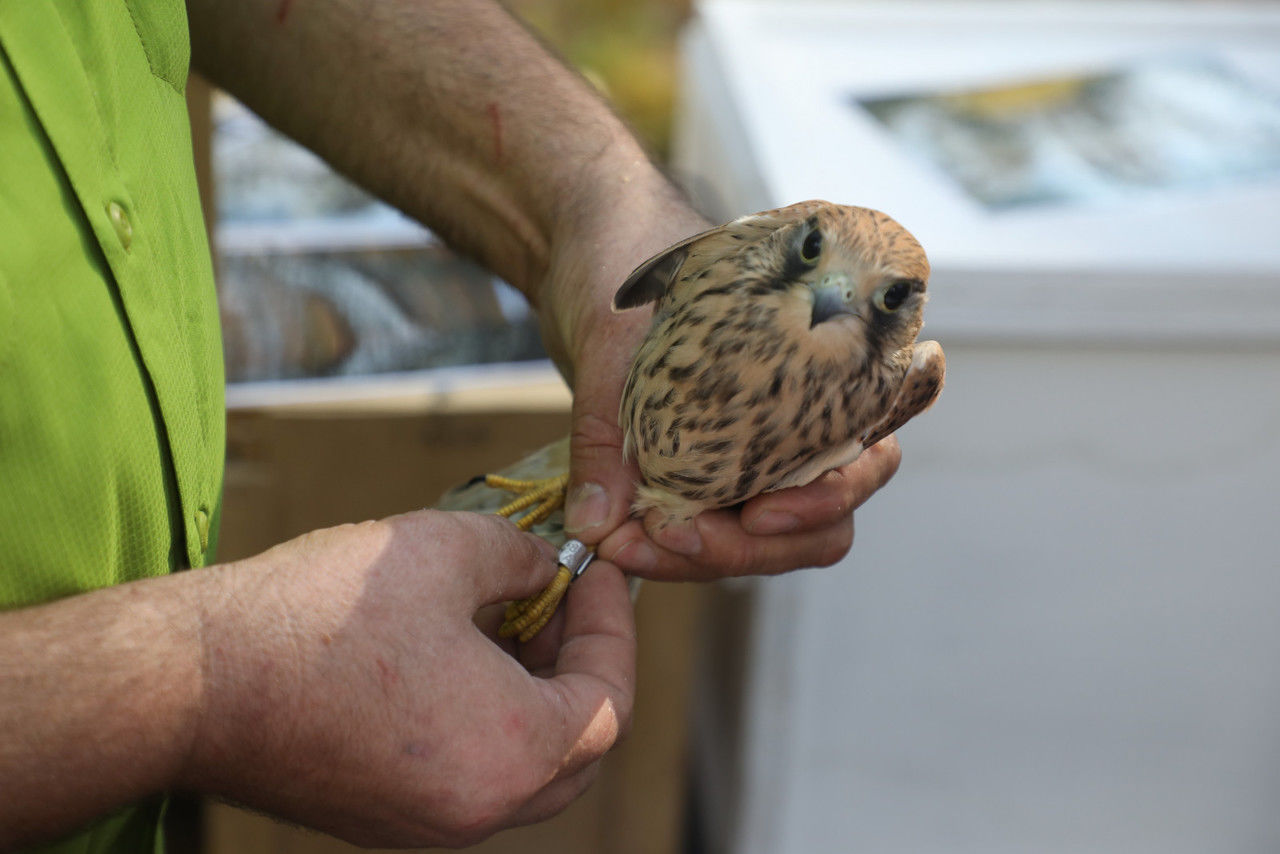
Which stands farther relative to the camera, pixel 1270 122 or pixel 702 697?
pixel 702 697

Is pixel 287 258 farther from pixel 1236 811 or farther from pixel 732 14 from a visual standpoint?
pixel 1236 811

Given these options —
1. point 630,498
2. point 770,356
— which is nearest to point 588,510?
Answer: point 630,498

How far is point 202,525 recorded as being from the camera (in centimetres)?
121

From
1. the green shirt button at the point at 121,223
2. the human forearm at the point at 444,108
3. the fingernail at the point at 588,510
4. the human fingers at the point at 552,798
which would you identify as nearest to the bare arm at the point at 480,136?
the human forearm at the point at 444,108

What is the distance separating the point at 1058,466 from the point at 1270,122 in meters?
1.09

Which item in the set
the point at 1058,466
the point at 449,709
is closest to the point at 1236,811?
the point at 1058,466

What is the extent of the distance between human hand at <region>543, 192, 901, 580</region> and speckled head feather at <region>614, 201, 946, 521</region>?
5 cm

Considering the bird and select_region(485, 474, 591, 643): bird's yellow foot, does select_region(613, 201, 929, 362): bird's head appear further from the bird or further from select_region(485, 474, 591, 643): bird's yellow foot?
select_region(485, 474, 591, 643): bird's yellow foot

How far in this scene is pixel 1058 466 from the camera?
2.11m

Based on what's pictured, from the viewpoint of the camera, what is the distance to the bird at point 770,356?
1162mm

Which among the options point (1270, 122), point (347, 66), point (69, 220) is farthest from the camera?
point (1270, 122)

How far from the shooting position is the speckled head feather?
45.7 inches

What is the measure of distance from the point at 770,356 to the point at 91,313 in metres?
0.61

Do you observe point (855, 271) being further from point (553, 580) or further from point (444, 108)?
point (444, 108)
